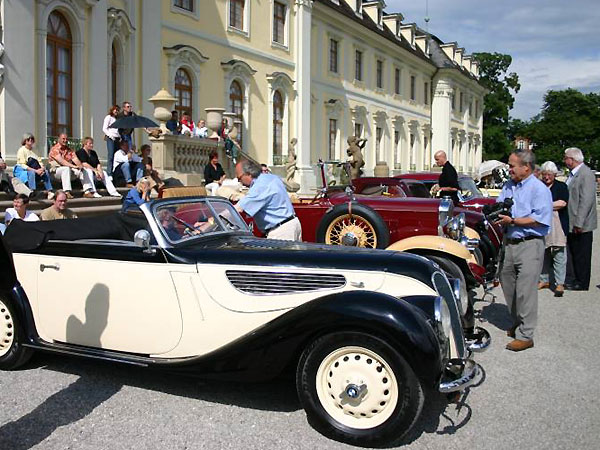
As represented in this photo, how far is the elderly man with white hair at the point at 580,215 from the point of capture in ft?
28.2

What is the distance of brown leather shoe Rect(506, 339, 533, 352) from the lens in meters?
5.70

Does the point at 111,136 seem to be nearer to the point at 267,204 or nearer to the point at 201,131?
the point at 201,131

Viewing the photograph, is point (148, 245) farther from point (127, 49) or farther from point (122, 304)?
point (127, 49)

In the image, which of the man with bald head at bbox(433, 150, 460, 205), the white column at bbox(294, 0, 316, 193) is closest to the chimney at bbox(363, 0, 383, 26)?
the white column at bbox(294, 0, 316, 193)

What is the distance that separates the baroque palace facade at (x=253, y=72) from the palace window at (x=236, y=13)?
0.20 feet

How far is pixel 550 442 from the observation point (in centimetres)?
371

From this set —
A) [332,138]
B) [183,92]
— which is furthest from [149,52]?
[332,138]

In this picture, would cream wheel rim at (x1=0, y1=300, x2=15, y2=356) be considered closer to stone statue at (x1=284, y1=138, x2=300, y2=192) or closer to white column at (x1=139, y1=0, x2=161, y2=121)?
white column at (x1=139, y1=0, x2=161, y2=121)

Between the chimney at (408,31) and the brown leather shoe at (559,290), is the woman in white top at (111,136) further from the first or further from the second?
the chimney at (408,31)

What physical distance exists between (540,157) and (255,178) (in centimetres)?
7761

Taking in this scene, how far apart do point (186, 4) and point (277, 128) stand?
6.79 meters

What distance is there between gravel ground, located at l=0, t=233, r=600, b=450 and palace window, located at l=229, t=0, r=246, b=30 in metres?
18.9

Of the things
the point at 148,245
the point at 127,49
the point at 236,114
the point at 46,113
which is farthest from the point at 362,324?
the point at 236,114

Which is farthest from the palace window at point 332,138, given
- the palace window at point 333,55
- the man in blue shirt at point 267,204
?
the man in blue shirt at point 267,204
